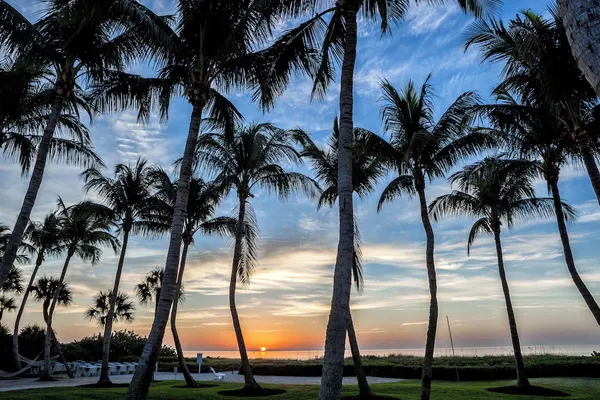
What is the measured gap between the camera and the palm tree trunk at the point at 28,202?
360 inches

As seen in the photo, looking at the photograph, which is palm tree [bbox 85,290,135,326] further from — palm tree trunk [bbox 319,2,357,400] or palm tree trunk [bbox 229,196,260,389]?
palm tree trunk [bbox 319,2,357,400]

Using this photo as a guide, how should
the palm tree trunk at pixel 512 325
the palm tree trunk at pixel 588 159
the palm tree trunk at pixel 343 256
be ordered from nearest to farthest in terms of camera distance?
the palm tree trunk at pixel 343 256
the palm tree trunk at pixel 588 159
the palm tree trunk at pixel 512 325

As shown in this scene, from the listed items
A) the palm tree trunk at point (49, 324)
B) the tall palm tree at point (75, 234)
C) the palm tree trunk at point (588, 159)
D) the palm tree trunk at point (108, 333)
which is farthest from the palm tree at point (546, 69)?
the palm tree trunk at point (49, 324)

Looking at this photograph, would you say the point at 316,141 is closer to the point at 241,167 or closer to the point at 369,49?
the point at 241,167

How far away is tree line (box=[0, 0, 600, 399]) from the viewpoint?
28.3 ft

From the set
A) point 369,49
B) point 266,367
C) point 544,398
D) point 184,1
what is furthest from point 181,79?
point 266,367

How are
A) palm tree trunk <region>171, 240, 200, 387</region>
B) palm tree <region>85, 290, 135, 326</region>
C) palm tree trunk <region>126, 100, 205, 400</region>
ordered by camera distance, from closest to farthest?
palm tree trunk <region>126, 100, 205, 400</region> < palm tree trunk <region>171, 240, 200, 387</region> < palm tree <region>85, 290, 135, 326</region>

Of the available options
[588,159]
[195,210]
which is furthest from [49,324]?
[588,159]

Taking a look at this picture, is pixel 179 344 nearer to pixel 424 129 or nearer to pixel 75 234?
pixel 75 234

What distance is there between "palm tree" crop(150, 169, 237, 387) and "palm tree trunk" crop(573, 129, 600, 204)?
11950mm

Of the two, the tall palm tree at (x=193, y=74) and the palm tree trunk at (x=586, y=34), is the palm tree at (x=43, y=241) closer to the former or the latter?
the tall palm tree at (x=193, y=74)

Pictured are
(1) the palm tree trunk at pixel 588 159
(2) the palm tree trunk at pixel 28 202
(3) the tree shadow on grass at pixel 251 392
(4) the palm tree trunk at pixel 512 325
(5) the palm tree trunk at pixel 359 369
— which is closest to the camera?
(2) the palm tree trunk at pixel 28 202

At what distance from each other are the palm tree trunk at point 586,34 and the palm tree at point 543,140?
10797 millimetres

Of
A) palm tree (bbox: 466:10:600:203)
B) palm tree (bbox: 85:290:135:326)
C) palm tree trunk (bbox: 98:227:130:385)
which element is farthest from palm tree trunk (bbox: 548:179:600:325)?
palm tree (bbox: 85:290:135:326)
